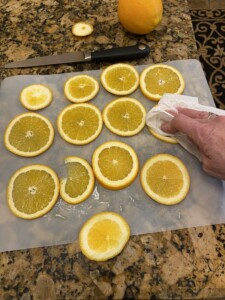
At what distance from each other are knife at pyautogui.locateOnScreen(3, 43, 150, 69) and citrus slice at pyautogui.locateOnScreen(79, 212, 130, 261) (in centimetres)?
70

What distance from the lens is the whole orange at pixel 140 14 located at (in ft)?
3.95

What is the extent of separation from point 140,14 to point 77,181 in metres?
0.74

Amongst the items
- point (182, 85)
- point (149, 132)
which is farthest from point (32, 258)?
point (182, 85)

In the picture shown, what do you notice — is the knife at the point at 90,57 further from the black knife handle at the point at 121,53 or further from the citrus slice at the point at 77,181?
the citrus slice at the point at 77,181

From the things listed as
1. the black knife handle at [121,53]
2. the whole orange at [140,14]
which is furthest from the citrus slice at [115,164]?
the whole orange at [140,14]

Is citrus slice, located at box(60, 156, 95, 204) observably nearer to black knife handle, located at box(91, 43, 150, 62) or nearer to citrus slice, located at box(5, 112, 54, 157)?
citrus slice, located at box(5, 112, 54, 157)

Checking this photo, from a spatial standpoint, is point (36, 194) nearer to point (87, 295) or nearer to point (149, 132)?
point (87, 295)

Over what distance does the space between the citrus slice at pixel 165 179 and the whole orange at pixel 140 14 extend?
1.94 ft

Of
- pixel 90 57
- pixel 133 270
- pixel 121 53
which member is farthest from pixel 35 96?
pixel 133 270

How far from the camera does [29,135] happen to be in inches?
45.3

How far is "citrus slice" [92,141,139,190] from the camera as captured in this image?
1038 millimetres

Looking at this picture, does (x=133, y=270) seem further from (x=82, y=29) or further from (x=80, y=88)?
(x=82, y=29)

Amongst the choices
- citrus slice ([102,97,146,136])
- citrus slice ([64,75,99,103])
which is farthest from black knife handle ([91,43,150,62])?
citrus slice ([102,97,146,136])

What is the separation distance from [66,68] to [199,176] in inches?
29.2
